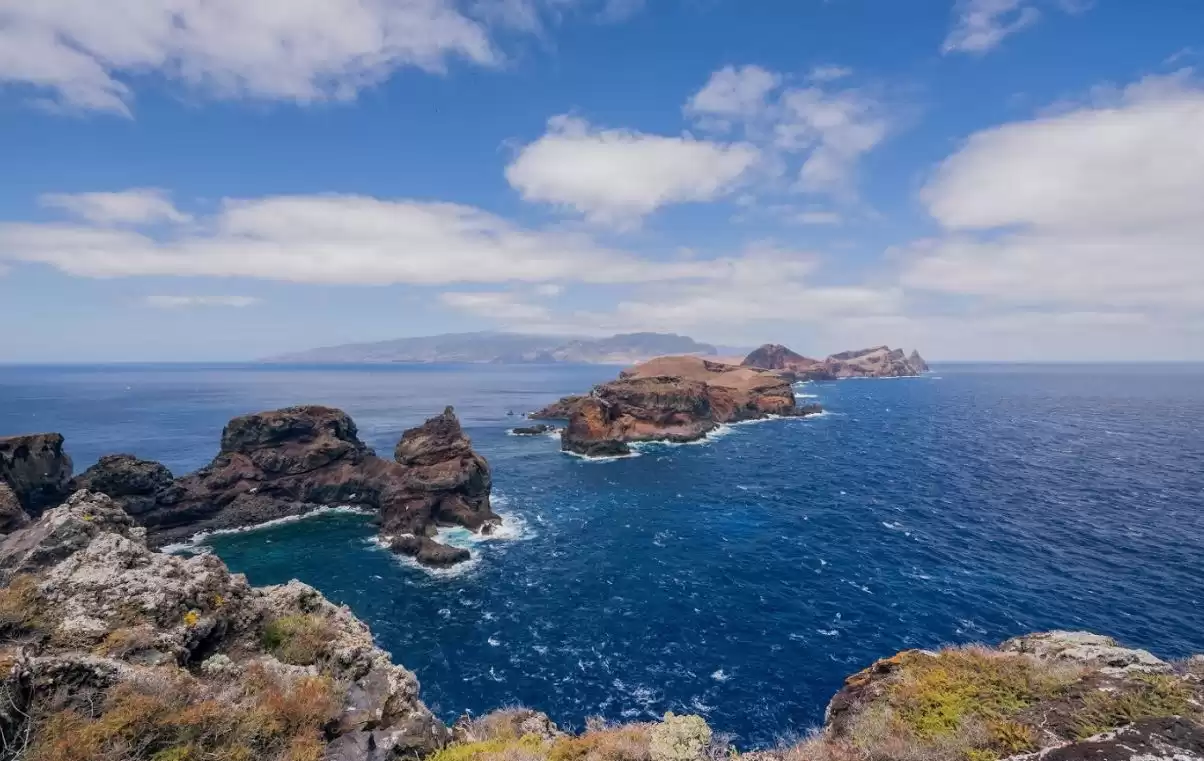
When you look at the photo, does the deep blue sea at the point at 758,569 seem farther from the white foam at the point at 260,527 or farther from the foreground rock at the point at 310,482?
the foreground rock at the point at 310,482

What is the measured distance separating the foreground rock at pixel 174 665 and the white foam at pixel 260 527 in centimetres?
3995

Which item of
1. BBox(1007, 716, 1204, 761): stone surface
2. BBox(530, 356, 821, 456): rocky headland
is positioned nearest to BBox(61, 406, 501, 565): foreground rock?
BBox(530, 356, 821, 456): rocky headland

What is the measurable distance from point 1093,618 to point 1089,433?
87868mm

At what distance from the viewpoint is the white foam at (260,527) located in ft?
168

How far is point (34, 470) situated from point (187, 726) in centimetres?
6051

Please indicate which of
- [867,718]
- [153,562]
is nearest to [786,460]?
[867,718]

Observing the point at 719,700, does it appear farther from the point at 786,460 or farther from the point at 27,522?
the point at 786,460

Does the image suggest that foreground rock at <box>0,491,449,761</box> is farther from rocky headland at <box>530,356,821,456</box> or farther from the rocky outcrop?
rocky headland at <box>530,356,821,456</box>

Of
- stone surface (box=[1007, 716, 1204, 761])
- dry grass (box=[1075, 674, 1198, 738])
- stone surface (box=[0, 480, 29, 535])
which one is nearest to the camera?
stone surface (box=[1007, 716, 1204, 761])

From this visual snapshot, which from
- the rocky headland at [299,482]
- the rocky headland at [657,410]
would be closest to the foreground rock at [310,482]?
the rocky headland at [299,482]

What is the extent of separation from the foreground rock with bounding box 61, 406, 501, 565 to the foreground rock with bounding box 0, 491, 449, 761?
31.7 m

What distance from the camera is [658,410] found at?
10725cm

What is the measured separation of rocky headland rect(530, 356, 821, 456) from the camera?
319 feet

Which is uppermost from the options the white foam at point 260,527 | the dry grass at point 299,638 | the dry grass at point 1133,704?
the dry grass at point 1133,704
